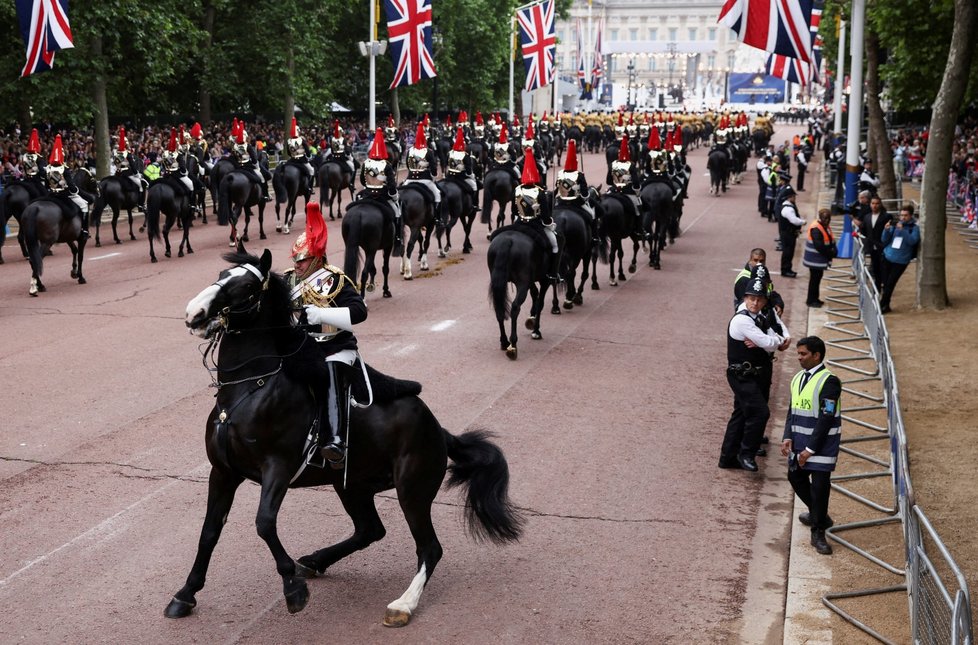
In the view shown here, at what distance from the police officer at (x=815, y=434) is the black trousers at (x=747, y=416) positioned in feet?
4.89

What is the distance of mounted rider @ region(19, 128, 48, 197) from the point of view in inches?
893

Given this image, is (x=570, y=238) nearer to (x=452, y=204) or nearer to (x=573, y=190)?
(x=573, y=190)

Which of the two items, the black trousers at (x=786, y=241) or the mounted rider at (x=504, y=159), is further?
the mounted rider at (x=504, y=159)

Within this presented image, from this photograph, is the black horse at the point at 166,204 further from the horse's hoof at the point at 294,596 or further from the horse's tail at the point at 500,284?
the horse's hoof at the point at 294,596

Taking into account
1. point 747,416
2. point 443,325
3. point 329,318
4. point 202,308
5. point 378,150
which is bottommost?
point 443,325

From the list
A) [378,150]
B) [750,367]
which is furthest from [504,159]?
[750,367]

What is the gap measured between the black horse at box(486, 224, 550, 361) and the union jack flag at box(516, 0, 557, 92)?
3159cm

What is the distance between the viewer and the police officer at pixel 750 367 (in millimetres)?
10484

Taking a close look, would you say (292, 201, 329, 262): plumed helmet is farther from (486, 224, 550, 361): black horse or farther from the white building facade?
the white building facade

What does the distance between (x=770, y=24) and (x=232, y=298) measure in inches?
626

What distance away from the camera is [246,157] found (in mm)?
28859

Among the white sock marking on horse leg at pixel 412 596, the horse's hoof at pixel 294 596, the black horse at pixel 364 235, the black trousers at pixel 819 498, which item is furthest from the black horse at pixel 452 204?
the horse's hoof at pixel 294 596

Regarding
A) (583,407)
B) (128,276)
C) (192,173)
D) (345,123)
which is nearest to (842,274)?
(583,407)

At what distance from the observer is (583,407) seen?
1288 cm
